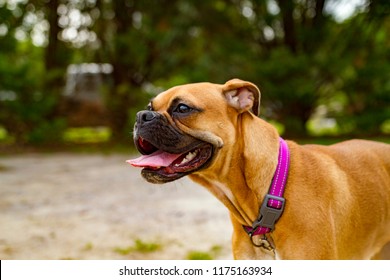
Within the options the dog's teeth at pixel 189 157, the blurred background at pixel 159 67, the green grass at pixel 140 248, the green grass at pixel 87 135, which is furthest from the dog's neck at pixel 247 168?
the green grass at pixel 87 135

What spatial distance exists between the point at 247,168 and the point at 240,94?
47 centimetres

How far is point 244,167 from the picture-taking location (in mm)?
3088

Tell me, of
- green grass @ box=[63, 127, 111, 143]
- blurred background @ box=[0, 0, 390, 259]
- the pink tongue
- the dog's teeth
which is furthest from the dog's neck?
green grass @ box=[63, 127, 111, 143]

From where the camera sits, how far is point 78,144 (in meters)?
Result: 14.8

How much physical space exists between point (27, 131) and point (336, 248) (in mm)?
12053

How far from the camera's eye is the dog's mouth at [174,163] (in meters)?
3.05

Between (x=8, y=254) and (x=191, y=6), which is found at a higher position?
(x=191, y=6)

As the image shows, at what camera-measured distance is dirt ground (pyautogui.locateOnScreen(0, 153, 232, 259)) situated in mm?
4812

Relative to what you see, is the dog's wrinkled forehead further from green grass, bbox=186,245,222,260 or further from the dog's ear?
green grass, bbox=186,245,222,260

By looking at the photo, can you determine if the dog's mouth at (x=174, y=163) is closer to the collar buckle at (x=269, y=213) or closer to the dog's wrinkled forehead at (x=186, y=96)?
the dog's wrinkled forehead at (x=186, y=96)

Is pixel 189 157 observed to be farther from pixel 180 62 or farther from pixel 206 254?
pixel 180 62

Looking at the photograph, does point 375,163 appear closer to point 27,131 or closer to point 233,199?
point 233,199

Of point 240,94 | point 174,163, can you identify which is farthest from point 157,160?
point 240,94
